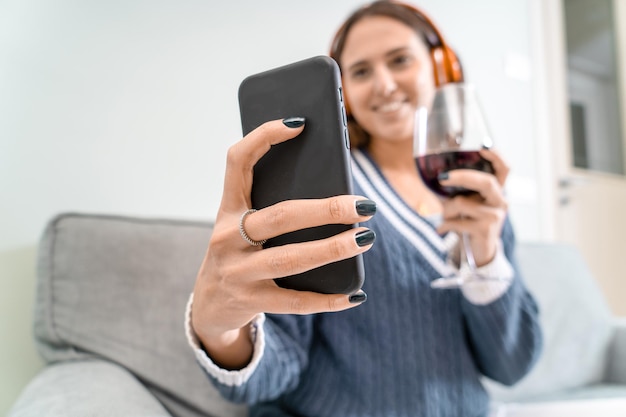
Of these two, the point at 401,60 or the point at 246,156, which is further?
the point at 401,60

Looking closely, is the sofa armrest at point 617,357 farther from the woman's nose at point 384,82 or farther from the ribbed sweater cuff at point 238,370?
the ribbed sweater cuff at point 238,370

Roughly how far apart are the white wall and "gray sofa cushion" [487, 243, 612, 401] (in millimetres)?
779

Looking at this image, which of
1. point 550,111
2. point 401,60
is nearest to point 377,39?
point 401,60

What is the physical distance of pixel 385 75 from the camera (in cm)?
77

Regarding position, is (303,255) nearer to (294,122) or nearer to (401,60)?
(294,122)

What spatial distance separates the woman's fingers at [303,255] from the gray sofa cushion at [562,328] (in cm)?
92

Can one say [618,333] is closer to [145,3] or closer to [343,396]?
[343,396]

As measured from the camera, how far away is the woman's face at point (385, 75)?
2.55ft

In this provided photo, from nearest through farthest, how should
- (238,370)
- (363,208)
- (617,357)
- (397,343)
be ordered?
(363,208) < (238,370) < (397,343) < (617,357)

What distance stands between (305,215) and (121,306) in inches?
21.8

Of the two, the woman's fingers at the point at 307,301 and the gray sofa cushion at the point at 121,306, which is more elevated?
the woman's fingers at the point at 307,301

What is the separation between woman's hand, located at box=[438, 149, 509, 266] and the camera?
616mm

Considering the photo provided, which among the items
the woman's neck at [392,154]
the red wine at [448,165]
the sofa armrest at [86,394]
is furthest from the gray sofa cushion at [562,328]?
the sofa armrest at [86,394]

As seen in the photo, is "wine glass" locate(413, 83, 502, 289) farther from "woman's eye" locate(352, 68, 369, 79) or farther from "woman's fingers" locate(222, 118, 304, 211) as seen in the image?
"woman's fingers" locate(222, 118, 304, 211)
